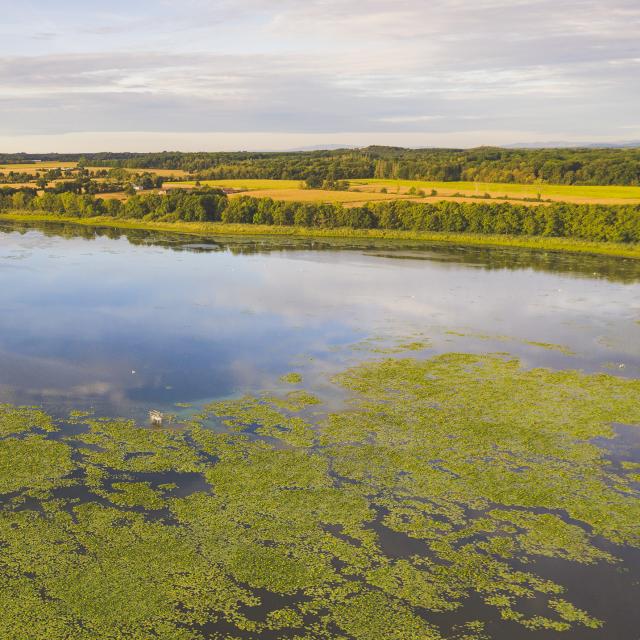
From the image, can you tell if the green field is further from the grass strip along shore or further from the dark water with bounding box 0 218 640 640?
the dark water with bounding box 0 218 640 640

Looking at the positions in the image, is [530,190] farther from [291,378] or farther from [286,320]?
[291,378]

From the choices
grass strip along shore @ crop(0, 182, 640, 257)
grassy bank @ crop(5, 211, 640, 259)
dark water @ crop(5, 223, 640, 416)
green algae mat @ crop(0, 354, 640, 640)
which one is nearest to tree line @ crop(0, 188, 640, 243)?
grass strip along shore @ crop(0, 182, 640, 257)

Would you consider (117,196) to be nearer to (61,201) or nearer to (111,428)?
(61,201)

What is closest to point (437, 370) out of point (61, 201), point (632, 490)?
point (632, 490)

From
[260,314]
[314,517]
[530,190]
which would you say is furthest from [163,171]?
[314,517]

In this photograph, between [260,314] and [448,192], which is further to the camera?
[448,192]

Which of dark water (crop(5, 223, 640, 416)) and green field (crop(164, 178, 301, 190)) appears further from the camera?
green field (crop(164, 178, 301, 190))

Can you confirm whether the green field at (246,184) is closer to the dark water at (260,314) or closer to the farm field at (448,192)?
the farm field at (448,192)
